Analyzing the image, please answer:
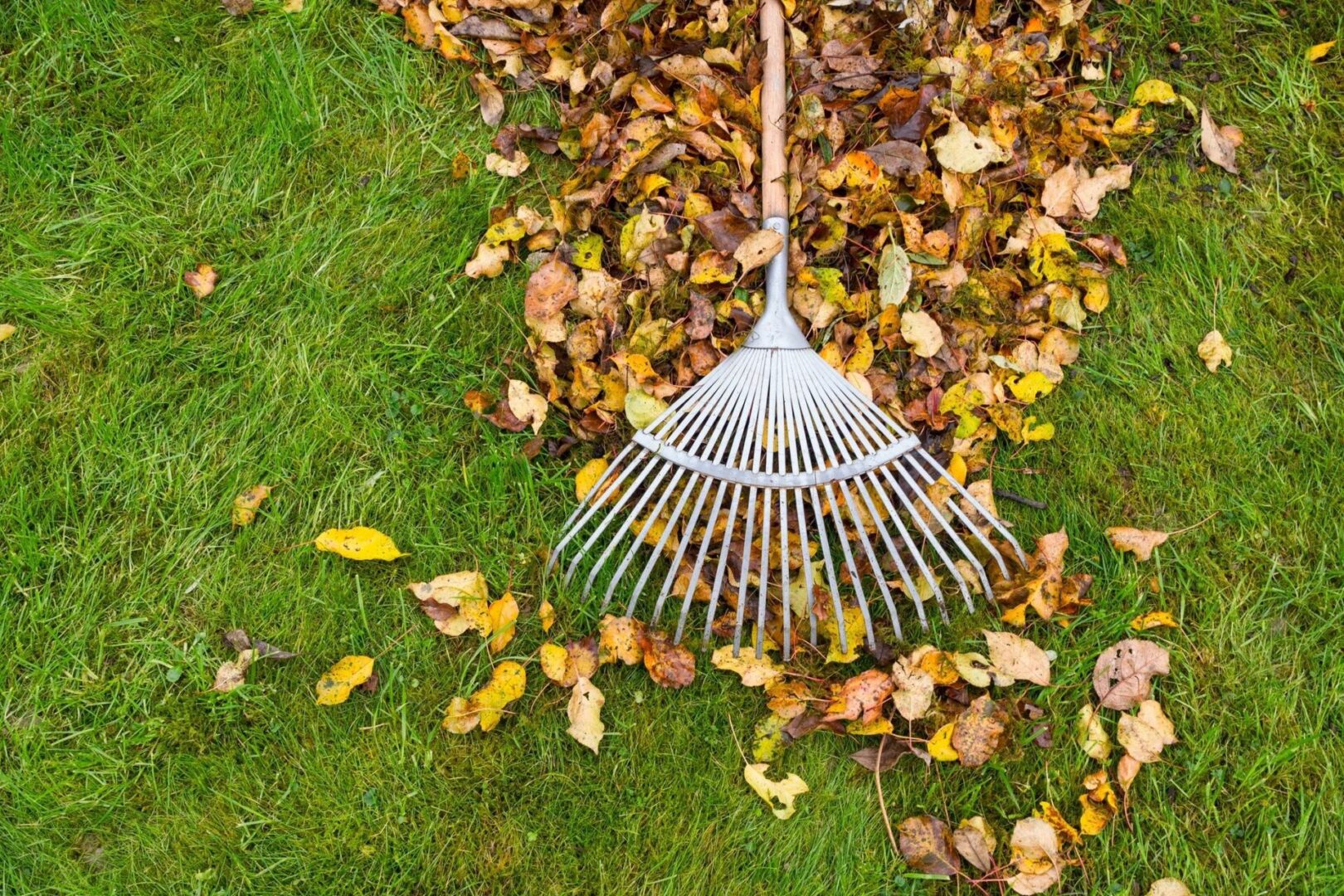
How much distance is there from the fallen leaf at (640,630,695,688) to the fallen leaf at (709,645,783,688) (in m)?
0.06

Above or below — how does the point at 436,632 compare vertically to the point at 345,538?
below

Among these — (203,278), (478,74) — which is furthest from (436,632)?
(478,74)

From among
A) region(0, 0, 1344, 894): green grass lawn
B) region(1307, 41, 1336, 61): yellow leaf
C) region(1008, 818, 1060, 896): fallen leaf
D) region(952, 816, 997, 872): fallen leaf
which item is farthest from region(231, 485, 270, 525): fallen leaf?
region(1307, 41, 1336, 61): yellow leaf

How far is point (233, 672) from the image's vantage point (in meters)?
2.01

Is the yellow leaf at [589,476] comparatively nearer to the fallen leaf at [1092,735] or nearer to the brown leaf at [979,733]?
the brown leaf at [979,733]

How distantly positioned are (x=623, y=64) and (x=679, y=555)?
117 centimetres

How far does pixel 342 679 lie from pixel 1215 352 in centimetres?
214

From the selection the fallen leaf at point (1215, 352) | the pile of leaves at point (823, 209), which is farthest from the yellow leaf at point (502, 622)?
the fallen leaf at point (1215, 352)

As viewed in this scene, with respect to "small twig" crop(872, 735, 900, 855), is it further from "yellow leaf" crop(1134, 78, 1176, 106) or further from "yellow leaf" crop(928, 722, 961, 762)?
"yellow leaf" crop(1134, 78, 1176, 106)

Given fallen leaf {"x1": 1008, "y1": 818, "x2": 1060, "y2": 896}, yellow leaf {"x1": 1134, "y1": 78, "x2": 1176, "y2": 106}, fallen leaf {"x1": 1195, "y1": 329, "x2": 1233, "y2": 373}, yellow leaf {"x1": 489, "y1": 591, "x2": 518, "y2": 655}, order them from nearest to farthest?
fallen leaf {"x1": 1008, "y1": 818, "x2": 1060, "y2": 896} < yellow leaf {"x1": 489, "y1": 591, "x2": 518, "y2": 655} < fallen leaf {"x1": 1195, "y1": 329, "x2": 1233, "y2": 373} < yellow leaf {"x1": 1134, "y1": 78, "x2": 1176, "y2": 106}

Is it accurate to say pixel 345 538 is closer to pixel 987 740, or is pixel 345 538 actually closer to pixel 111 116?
pixel 111 116

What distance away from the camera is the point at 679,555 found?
1.93 m

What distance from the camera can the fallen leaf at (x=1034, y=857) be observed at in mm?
1907

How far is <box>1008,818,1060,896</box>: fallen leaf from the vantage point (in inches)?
75.1
